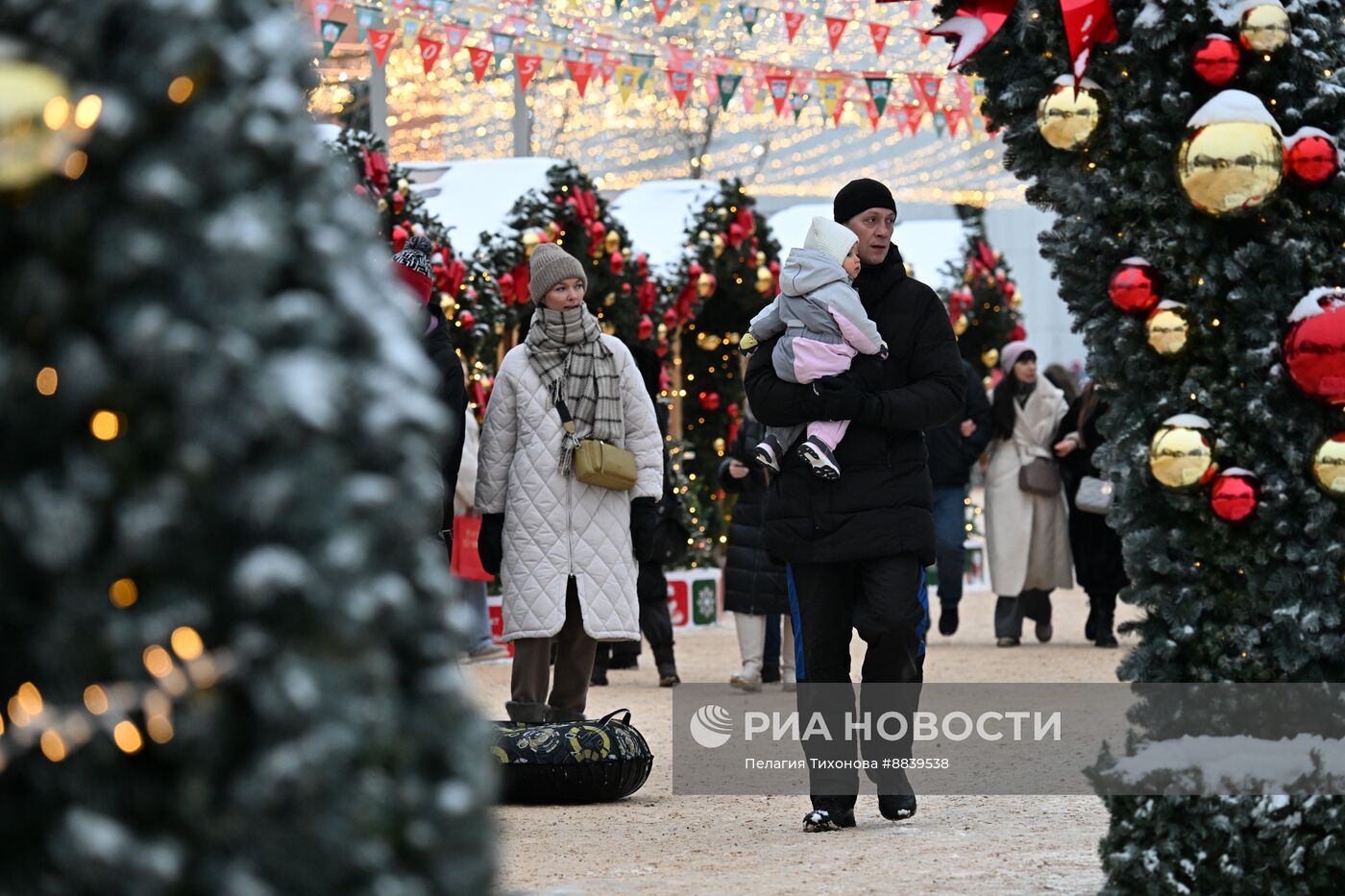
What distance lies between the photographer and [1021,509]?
1248 centimetres

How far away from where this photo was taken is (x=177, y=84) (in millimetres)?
1600

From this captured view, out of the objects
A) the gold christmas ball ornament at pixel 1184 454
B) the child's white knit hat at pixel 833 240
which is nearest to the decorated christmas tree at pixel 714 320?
the child's white knit hat at pixel 833 240

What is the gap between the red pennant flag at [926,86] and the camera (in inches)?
624

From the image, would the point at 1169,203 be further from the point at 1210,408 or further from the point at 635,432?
the point at 635,432

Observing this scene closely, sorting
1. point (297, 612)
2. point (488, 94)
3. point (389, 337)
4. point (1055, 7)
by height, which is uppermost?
point (488, 94)

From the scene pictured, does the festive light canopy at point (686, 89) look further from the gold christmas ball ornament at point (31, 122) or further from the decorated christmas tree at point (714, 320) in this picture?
the gold christmas ball ornament at point (31, 122)

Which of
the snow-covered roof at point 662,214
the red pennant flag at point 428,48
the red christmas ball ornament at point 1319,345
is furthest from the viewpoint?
the snow-covered roof at point 662,214

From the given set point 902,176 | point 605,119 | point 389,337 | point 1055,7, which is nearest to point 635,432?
point 1055,7

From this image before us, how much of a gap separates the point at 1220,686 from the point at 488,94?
1663cm

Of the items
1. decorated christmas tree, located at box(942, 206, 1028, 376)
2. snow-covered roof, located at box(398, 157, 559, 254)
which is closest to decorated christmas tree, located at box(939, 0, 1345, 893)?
snow-covered roof, located at box(398, 157, 559, 254)

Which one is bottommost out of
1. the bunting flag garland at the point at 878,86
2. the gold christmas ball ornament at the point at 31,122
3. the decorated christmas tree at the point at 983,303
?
the gold christmas ball ornament at the point at 31,122

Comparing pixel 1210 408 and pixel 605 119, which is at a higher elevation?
pixel 605 119

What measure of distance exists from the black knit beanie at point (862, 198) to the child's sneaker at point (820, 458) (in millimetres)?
771

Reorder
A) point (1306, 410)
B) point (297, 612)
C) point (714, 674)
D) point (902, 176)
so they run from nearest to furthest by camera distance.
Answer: point (297, 612) → point (1306, 410) → point (714, 674) → point (902, 176)
